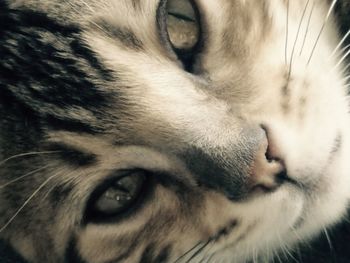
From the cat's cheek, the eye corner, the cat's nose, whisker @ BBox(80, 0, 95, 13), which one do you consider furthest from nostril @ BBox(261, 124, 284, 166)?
whisker @ BBox(80, 0, 95, 13)

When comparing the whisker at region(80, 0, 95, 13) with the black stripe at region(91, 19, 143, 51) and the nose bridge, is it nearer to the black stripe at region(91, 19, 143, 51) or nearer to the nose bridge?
the black stripe at region(91, 19, 143, 51)

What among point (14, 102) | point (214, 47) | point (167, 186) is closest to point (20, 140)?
point (14, 102)

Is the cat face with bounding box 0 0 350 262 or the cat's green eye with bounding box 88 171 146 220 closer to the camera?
the cat face with bounding box 0 0 350 262

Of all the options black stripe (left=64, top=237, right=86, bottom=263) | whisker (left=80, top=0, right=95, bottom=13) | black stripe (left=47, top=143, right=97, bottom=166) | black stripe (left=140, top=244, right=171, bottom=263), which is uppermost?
whisker (left=80, top=0, right=95, bottom=13)

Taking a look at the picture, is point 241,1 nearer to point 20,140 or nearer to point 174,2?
point 174,2

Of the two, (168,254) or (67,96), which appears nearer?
(67,96)

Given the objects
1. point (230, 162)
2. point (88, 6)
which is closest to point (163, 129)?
point (230, 162)

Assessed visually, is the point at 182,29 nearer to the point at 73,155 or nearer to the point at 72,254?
the point at 73,155

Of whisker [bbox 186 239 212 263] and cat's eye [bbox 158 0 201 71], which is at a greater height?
cat's eye [bbox 158 0 201 71]
